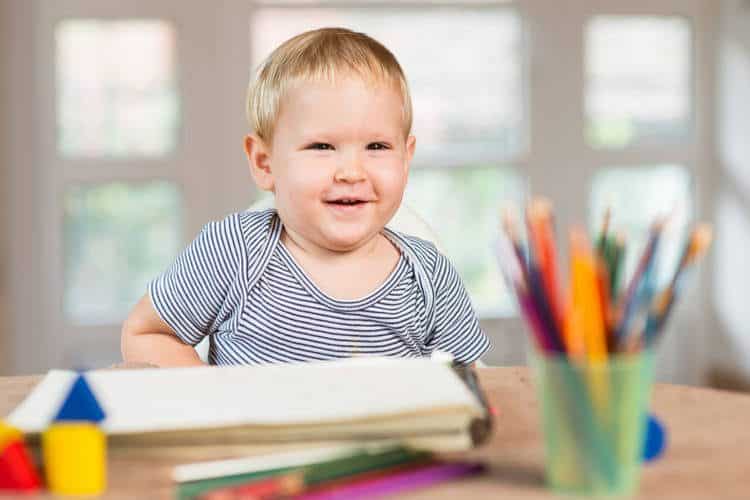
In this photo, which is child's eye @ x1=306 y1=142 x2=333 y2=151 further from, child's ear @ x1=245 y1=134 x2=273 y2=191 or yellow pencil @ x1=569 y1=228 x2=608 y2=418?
yellow pencil @ x1=569 y1=228 x2=608 y2=418

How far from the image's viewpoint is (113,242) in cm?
384

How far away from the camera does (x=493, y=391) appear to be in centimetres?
107

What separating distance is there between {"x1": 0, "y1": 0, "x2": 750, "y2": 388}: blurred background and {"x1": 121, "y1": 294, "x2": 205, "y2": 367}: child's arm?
235cm

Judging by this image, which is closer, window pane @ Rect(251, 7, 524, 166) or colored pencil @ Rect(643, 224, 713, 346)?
colored pencil @ Rect(643, 224, 713, 346)

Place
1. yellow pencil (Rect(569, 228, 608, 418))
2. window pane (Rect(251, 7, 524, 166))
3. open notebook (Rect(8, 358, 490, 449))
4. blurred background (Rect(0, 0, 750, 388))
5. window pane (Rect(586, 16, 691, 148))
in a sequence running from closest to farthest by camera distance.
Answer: yellow pencil (Rect(569, 228, 608, 418))
open notebook (Rect(8, 358, 490, 449))
blurred background (Rect(0, 0, 750, 388))
window pane (Rect(251, 7, 524, 166))
window pane (Rect(586, 16, 691, 148))

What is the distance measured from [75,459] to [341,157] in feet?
2.09

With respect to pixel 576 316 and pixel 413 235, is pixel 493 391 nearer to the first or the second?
pixel 576 316

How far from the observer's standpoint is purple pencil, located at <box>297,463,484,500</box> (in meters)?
0.72

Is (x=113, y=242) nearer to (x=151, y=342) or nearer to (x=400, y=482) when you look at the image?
(x=151, y=342)

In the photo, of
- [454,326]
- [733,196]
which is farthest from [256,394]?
[733,196]

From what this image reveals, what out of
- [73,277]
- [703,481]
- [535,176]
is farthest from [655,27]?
[703,481]

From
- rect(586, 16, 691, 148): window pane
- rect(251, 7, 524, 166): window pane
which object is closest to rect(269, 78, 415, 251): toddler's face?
rect(251, 7, 524, 166): window pane

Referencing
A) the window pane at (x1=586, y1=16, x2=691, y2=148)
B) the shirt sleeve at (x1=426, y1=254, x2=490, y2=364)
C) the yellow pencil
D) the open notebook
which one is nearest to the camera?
the yellow pencil

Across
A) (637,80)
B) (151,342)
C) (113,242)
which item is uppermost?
(637,80)
